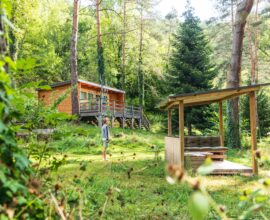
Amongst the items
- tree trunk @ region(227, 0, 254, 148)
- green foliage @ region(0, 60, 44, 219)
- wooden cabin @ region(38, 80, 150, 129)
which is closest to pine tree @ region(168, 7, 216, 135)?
wooden cabin @ region(38, 80, 150, 129)

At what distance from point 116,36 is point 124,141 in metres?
19.5

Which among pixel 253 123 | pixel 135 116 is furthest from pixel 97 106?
pixel 253 123

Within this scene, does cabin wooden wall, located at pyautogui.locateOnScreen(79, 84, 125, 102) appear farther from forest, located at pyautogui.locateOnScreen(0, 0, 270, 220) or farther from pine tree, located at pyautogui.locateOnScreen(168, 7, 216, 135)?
pine tree, located at pyautogui.locateOnScreen(168, 7, 216, 135)

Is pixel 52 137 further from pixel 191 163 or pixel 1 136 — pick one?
pixel 191 163

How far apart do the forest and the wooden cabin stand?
130mm

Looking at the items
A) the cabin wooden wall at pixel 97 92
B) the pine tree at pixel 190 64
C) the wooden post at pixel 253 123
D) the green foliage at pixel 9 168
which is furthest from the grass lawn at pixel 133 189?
the cabin wooden wall at pixel 97 92

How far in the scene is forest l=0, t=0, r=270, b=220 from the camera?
154 cm

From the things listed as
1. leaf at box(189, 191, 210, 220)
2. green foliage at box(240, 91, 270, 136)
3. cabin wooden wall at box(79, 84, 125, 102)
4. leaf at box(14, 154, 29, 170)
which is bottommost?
leaf at box(189, 191, 210, 220)

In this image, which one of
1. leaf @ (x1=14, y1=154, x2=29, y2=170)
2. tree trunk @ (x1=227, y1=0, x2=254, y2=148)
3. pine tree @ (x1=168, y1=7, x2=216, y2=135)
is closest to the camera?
leaf @ (x1=14, y1=154, x2=29, y2=170)

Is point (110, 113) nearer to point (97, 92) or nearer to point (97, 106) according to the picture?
point (97, 106)

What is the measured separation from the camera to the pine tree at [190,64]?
77.1ft

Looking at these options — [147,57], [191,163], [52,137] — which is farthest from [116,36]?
[52,137]

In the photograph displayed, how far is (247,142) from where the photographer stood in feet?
51.5

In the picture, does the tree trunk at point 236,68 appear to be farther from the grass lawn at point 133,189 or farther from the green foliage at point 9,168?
the green foliage at point 9,168
